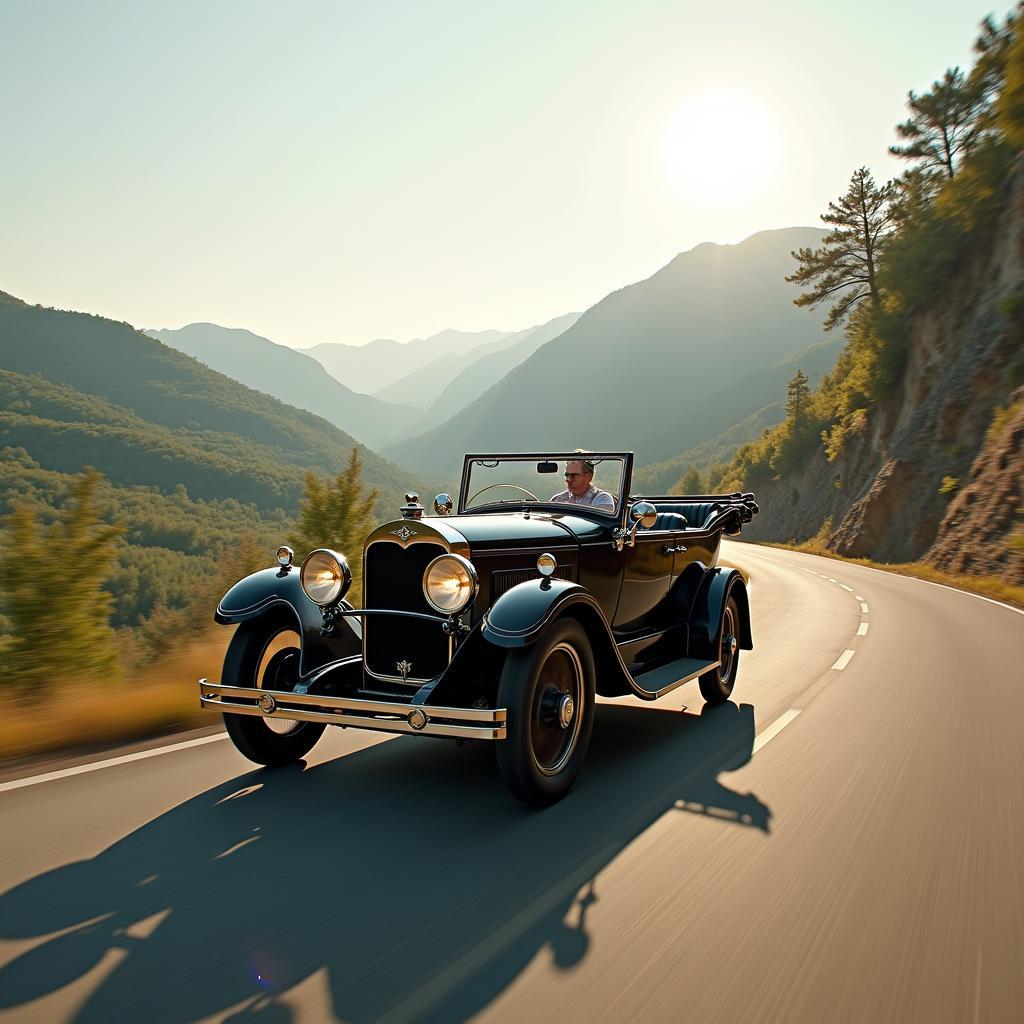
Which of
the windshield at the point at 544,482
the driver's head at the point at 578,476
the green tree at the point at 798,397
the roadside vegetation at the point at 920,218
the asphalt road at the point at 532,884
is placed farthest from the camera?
the green tree at the point at 798,397

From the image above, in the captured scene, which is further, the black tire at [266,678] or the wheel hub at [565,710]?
the black tire at [266,678]

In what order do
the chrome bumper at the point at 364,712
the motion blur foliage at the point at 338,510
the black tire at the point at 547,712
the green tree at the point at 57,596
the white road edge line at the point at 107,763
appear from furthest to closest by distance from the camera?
the motion blur foliage at the point at 338,510 < the green tree at the point at 57,596 < the white road edge line at the point at 107,763 < the black tire at the point at 547,712 < the chrome bumper at the point at 364,712

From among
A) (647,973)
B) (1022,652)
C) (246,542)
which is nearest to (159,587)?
(246,542)

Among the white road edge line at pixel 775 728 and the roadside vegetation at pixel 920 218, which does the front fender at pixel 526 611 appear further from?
the roadside vegetation at pixel 920 218

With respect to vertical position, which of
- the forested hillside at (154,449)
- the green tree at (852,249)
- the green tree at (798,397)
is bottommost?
the forested hillside at (154,449)

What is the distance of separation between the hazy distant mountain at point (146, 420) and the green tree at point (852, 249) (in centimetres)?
4912

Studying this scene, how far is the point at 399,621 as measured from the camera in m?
4.75

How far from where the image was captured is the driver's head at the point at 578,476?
635 cm

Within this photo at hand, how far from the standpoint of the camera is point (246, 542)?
11.8 meters

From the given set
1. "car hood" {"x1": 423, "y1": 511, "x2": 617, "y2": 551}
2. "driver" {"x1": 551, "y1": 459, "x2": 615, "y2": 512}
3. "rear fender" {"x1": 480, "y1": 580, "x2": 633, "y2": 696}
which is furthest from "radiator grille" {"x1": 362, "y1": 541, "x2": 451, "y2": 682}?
"driver" {"x1": 551, "y1": 459, "x2": 615, "y2": 512}

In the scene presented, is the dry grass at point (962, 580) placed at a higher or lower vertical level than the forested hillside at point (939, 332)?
lower

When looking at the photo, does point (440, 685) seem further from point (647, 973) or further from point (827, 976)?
point (827, 976)

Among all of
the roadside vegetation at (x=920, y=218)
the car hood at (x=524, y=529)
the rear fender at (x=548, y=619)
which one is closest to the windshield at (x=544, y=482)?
the car hood at (x=524, y=529)

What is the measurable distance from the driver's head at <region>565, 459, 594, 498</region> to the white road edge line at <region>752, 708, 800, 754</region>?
209 centimetres
